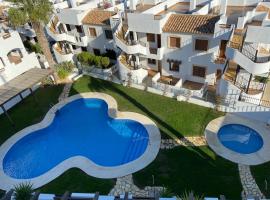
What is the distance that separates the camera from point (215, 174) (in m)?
20.3

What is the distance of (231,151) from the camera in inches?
875

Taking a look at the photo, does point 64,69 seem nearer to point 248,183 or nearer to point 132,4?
point 132,4

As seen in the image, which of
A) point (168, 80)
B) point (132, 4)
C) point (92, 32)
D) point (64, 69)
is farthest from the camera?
point (64, 69)

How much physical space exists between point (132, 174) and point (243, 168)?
9.68m

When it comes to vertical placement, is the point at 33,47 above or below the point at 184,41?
below

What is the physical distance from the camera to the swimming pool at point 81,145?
22.2 metres

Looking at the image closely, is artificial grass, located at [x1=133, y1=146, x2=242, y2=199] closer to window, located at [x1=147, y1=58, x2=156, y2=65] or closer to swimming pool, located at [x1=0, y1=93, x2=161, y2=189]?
swimming pool, located at [x1=0, y1=93, x2=161, y2=189]

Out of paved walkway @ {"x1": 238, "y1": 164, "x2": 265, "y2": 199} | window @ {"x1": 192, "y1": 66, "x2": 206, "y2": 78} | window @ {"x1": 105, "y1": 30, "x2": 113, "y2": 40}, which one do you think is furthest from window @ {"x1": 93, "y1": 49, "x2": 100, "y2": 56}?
paved walkway @ {"x1": 238, "y1": 164, "x2": 265, "y2": 199}

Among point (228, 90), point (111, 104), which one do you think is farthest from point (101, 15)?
point (228, 90)

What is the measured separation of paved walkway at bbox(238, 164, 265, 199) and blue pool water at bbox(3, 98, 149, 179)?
904cm

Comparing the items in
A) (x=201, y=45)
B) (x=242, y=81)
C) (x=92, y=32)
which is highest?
(x=92, y=32)

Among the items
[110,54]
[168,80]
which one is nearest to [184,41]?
[168,80]

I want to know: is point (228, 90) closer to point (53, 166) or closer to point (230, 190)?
point (230, 190)

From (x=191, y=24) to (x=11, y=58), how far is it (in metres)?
25.9
